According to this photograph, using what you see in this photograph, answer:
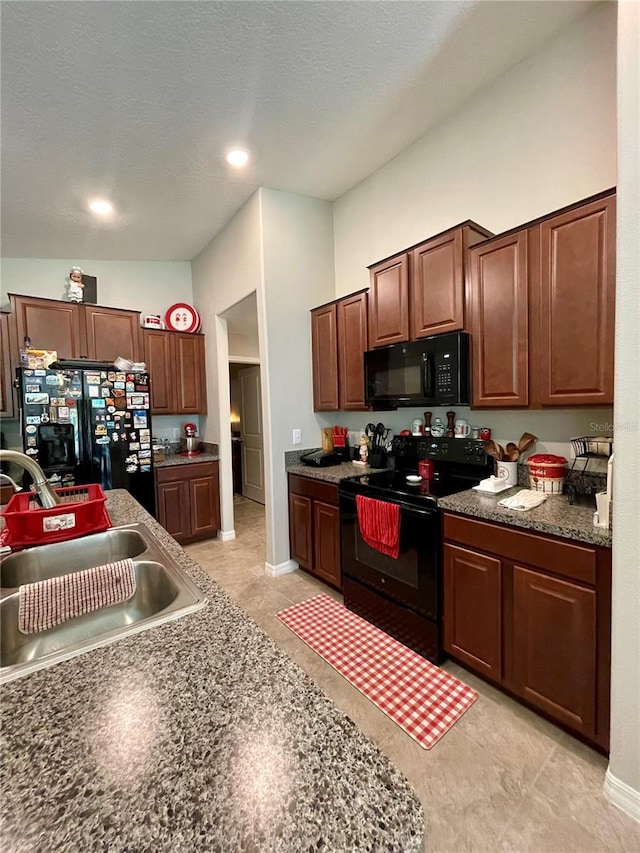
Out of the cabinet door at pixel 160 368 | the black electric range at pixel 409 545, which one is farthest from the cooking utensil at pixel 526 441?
the cabinet door at pixel 160 368

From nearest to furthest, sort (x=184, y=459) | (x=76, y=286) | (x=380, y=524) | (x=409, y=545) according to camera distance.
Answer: (x=409, y=545), (x=380, y=524), (x=76, y=286), (x=184, y=459)

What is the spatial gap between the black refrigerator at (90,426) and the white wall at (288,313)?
53.1 inches

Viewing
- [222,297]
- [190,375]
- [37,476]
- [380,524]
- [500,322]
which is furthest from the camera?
[190,375]

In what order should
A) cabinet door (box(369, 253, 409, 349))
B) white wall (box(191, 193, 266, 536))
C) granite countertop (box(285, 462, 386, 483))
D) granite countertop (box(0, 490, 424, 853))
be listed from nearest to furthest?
granite countertop (box(0, 490, 424, 853)) → cabinet door (box(369, 253, 409, 349)) → granite countertop (box(285, 462, 386, 483)) → white wall (box(191, 193, 266, 536))

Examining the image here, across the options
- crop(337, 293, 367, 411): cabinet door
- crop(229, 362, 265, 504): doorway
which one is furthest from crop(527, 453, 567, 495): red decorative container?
crop(229, 362, 265, 504): doorway

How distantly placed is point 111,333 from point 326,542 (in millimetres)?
2982

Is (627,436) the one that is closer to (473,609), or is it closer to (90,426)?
(473,609)

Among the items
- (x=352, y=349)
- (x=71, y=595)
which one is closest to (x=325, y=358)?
(x=352, y=349)

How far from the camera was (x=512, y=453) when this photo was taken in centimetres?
210

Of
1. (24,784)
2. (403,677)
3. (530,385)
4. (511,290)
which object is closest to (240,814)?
(24,784)

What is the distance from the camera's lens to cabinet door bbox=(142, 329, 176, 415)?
12.8 feet

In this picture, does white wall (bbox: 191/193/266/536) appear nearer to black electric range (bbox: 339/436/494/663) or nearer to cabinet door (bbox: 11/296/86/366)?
cabinet door (bbox: 11/296/86/366)

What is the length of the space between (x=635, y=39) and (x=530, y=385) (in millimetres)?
1259

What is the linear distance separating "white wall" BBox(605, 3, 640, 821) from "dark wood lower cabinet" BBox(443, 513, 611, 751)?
0.33ft
